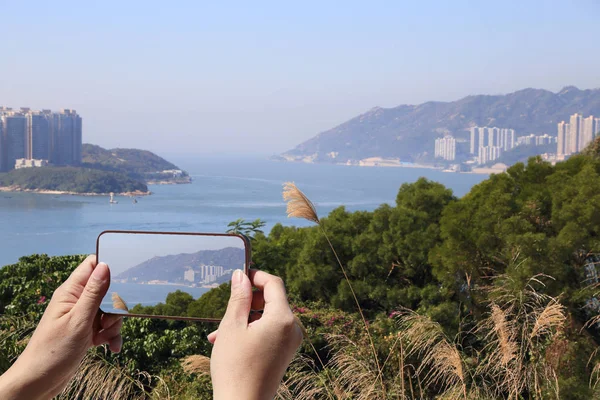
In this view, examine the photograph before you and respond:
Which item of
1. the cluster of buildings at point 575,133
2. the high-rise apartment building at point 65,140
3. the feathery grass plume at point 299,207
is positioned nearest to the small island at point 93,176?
the high-rise apartment building at point 65,140

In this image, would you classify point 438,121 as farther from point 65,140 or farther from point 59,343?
point 59,343

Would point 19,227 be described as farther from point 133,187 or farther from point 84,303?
point 84,303

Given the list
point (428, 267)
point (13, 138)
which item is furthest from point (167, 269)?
point (13, 138)

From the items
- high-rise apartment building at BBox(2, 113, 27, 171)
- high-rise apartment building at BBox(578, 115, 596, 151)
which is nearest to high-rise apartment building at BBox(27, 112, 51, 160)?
high-rise apartment building at BBox(2, 113, 27, 171)

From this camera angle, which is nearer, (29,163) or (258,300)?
(258,300)

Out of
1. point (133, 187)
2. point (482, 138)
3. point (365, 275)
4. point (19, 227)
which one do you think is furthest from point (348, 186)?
point (365, 275)

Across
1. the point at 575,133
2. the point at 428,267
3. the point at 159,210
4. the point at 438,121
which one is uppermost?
the point at 438,121
